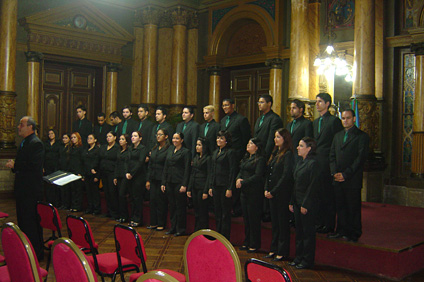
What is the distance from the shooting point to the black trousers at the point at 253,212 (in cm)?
520

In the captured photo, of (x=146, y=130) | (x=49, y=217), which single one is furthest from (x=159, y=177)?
(x=49, y=217)

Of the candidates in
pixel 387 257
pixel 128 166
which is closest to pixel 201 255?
pixel 387 257

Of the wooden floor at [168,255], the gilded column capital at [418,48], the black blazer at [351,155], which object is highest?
the gilded column capital at [418,48]

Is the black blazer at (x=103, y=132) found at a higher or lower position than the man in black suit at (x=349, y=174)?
higher

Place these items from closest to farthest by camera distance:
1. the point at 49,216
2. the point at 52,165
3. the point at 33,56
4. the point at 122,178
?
1. the point at 49,216
2. the point at 122,178
3. the point at 52,165
4. the point at 33,56

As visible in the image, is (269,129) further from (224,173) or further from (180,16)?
(180,16)

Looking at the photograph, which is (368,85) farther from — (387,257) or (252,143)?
(387,257)

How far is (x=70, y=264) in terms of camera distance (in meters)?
2.01

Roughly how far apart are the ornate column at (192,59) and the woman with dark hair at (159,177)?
5.22 m

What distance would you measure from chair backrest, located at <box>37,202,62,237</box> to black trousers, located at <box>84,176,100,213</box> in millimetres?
3357

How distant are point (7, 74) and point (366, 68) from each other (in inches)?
277

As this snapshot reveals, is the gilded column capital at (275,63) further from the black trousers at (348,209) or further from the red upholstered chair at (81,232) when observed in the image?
the red upholstered chair at (81,232)

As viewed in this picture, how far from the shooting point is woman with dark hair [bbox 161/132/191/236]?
6.06m

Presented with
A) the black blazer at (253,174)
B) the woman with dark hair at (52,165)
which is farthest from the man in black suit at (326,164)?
the woman with dark hair at (52,165)
